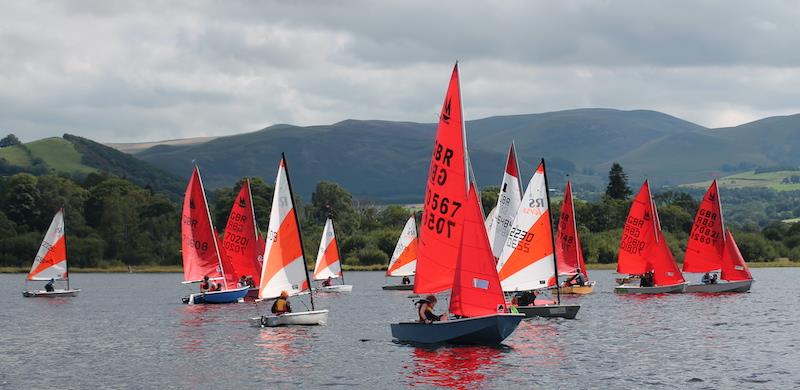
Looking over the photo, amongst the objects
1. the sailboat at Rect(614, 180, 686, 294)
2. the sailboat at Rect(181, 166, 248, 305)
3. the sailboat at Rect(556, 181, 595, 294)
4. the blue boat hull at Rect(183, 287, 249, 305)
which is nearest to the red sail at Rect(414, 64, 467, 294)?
the blue boat hull at Rect(183, 287, 249, 305)

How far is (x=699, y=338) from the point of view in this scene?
6128 centimetres

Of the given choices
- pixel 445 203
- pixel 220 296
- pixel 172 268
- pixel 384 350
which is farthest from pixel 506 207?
pixel 172 268

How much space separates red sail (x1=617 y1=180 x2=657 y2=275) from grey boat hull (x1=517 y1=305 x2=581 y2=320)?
102 feet

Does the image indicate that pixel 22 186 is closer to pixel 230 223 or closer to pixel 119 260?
pixel 119 260

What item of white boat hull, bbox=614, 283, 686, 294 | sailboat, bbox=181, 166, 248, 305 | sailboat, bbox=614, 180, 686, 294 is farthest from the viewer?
white boat hull, bbox=614, 283, 686, 294

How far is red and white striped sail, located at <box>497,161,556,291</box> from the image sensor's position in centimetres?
6662

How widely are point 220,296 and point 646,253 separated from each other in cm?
3666

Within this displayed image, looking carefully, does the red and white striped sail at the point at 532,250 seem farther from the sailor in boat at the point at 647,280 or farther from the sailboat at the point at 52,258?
the sailboat at the point at 52,258

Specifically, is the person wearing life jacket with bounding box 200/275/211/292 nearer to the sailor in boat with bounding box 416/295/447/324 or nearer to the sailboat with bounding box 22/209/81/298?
the sailboat with bounding box 22/209/81/298

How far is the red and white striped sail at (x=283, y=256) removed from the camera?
6325 cm

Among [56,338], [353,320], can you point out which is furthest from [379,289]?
[56,338]

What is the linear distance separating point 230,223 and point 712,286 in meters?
38.5

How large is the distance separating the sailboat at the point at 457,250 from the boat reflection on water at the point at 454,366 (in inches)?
31.5

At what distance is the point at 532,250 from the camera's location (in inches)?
2628
